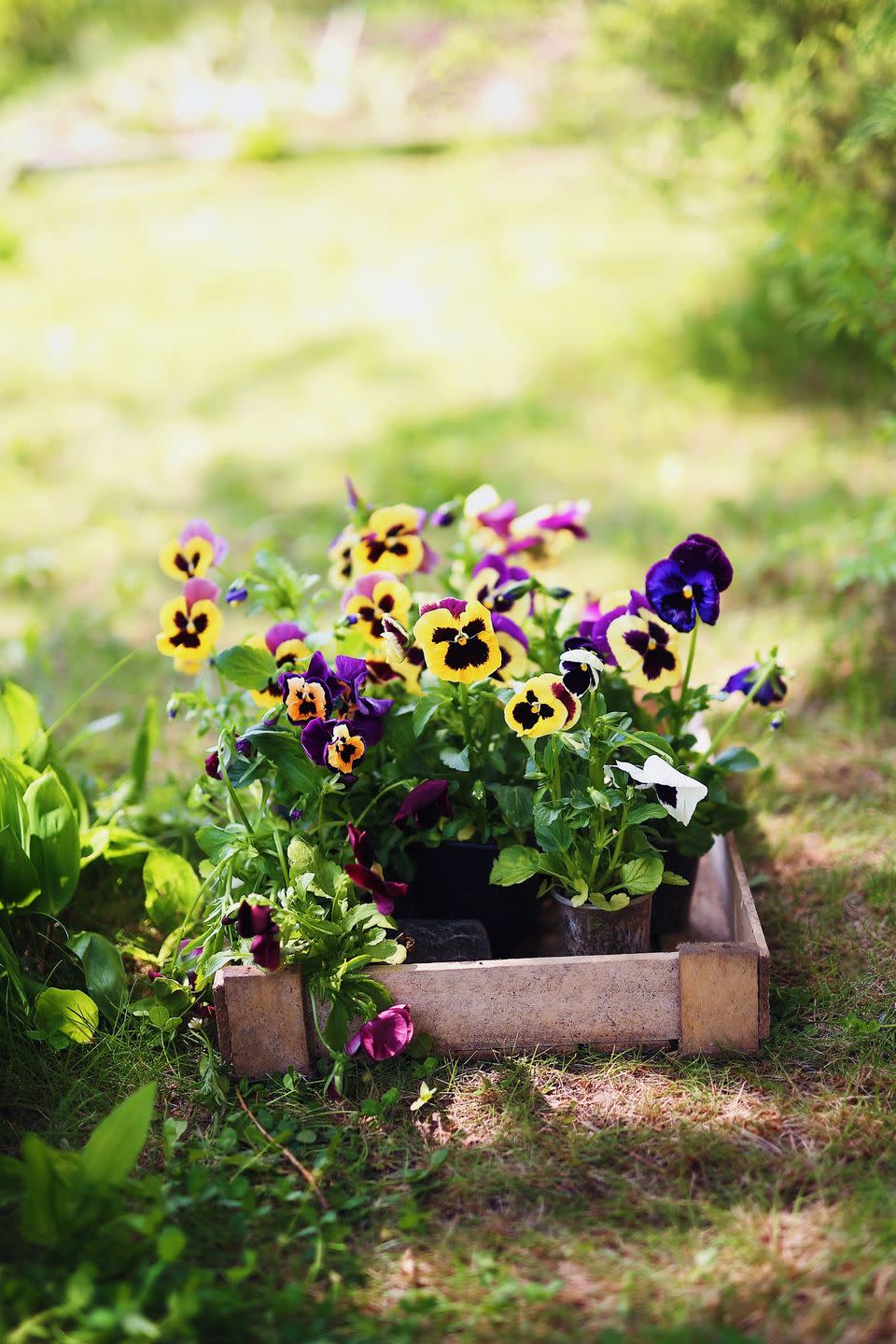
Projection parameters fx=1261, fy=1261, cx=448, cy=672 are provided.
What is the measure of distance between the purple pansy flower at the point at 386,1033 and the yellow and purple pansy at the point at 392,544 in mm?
754

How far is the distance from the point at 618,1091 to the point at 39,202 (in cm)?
677

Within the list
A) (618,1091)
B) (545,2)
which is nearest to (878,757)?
(618,1091)

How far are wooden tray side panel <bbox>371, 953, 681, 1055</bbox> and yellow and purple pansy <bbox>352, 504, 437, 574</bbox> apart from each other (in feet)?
2.29

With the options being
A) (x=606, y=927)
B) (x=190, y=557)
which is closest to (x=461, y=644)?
(x=606, y=927)

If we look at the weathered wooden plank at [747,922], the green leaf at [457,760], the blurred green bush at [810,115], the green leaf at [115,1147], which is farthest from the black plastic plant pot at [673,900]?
the blurred green bush at [810,115]

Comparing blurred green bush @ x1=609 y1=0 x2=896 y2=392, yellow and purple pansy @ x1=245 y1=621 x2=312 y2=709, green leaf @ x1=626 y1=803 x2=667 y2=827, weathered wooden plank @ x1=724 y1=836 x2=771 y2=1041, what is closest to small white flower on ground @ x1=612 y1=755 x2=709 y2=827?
green leaf @ x1=626 y1=803 x2=667 y2=827

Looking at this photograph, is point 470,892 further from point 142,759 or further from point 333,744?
point 142,759

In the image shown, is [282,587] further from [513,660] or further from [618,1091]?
[618,1091]

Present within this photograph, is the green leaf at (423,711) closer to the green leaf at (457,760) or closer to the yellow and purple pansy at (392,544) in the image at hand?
the green leaf at (457,760)

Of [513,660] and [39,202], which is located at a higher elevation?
[39,202]

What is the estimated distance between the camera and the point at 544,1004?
6.04 feet

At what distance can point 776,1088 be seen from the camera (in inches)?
69.2

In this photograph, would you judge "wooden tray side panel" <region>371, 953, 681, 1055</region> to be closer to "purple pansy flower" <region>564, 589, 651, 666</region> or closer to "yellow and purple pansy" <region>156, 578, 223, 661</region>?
"purple pansy flower" <region>564, 589, 651, 666</region>

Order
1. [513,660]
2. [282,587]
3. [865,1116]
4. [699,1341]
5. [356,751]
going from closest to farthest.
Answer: [699,1341]
[865,1116]
[356,751]
[513,660]
[282,587]
